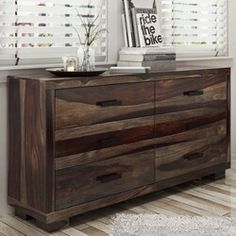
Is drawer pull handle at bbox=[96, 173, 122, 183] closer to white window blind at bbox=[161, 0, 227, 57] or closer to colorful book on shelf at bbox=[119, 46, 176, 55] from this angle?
colorful book on shelf at bbox=[119, 46, 176, 55]

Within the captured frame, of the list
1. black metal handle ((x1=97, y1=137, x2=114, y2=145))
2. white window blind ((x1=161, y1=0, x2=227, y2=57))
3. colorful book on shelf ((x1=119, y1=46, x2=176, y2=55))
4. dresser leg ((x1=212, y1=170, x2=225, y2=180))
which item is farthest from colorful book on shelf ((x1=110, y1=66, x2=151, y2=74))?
dresser leg ((x1=212, y1=170, x2=225, y2=180))

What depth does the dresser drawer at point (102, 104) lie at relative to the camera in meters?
2.38

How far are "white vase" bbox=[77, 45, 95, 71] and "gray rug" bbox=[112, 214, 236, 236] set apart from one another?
85cm

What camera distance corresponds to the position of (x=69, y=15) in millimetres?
2875

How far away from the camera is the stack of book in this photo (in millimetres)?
2896

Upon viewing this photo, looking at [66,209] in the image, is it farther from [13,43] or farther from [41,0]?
[41,0]

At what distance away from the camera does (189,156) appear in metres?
3.07

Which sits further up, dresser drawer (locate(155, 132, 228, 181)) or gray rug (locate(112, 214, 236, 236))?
dresser drawer (locate(155, 132, 228, 181))

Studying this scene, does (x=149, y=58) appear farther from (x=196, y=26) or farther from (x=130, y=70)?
(x=196, y=26)

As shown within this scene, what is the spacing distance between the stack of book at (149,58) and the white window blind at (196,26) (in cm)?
47

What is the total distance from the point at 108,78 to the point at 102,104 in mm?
143

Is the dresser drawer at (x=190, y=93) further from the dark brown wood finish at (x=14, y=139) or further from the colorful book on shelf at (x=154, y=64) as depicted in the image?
the dark brown wood finish at (x=14, y=139)

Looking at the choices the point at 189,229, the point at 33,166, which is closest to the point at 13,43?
the point at 33,166

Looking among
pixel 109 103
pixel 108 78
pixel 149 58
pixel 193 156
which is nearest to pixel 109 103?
pixel 109 103
